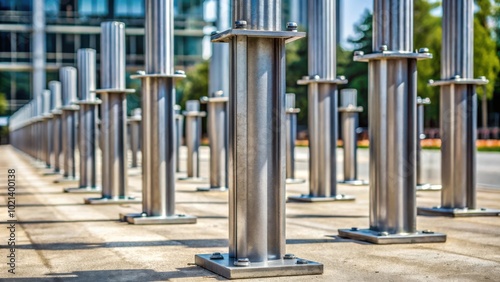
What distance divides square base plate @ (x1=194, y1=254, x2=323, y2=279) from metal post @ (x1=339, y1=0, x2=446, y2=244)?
2.77m

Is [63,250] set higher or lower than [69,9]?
lower

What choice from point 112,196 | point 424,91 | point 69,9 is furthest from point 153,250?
point 69,9

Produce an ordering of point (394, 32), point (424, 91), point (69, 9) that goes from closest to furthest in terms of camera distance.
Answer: point (394, 32) < point (424, 91) < point (69, 9)

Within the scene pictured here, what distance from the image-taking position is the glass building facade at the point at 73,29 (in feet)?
266

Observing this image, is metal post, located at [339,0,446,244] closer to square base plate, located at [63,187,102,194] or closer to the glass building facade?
square base plate, located at [63,187,102,194]

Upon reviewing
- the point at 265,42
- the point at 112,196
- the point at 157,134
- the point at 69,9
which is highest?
the point at 69,9

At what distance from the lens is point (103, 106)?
18.5m

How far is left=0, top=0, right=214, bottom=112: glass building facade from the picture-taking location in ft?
266

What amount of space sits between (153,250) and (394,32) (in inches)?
166

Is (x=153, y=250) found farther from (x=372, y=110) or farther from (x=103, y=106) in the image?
(x=103, y=106)

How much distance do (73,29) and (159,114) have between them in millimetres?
70427

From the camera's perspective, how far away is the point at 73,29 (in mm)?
82438

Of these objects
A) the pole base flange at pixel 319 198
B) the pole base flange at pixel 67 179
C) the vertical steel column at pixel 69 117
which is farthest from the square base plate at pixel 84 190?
the pole base flange at pixel 319 198

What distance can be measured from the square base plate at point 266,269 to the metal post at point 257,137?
0.02 meters
